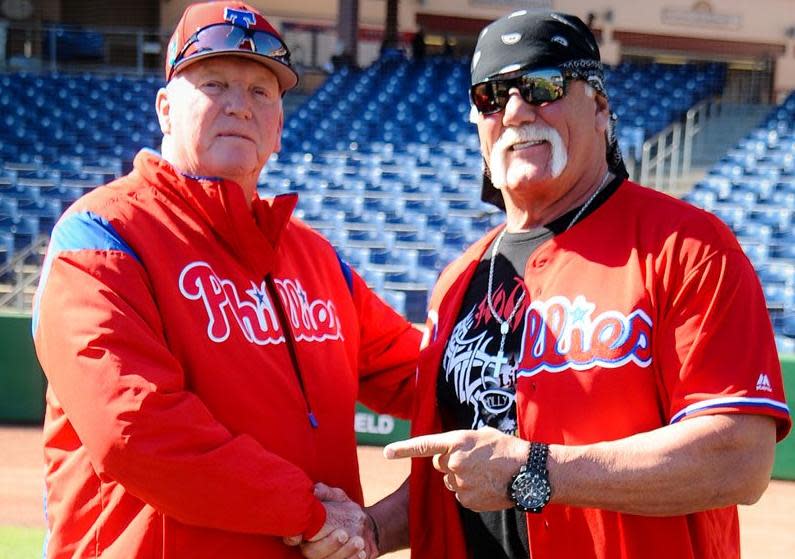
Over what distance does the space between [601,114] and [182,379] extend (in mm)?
1120

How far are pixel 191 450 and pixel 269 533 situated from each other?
261 mm

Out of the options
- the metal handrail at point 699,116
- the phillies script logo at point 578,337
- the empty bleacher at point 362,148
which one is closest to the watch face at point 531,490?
the phillies script logo at point 578,337

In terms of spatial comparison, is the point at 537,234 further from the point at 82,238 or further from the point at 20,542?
the point at 20,542

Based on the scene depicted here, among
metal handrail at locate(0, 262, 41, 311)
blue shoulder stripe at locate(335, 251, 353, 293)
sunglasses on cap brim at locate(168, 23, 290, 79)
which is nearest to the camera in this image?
sunglasses on cap brim at locate(168, 23, 290, 79)

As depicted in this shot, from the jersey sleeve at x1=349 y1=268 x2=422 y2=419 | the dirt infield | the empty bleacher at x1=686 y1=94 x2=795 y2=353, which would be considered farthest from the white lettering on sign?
the jersey sleeve at x1=349 y1=268 x2=422 y2=419

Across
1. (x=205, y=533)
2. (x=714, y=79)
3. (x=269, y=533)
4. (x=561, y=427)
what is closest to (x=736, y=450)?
(x=561, y=427)

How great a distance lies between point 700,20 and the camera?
2067 centimetres

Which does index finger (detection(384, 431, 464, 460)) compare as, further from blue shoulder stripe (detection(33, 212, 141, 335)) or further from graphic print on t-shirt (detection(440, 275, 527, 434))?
blue shoulder stripe (detection(33, 212, 141, 335))

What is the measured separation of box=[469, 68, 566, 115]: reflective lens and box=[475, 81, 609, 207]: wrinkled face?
0.5 inches

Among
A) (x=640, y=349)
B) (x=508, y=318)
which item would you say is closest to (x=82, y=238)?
(x=508, y=318)

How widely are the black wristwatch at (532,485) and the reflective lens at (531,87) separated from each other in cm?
80

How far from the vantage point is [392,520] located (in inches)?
90.6

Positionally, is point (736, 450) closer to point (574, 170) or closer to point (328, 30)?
point (574, 170)

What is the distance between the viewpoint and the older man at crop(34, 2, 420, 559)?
177 centimetres
